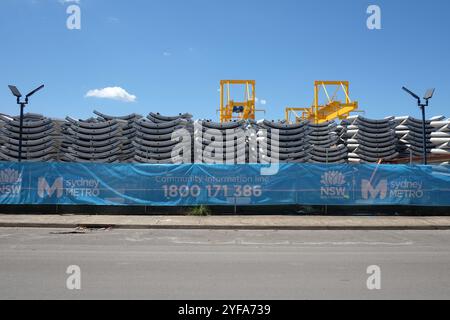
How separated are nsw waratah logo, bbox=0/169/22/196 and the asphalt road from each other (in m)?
3.61

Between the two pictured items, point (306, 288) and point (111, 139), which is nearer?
point (306, 288)

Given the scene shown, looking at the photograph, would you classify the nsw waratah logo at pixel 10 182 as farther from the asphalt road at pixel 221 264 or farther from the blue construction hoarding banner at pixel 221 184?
the asphalt road at pixel 221 264

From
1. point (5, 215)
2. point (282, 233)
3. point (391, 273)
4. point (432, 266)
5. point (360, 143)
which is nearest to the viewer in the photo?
point (391, 273)

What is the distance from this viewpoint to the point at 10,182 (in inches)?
606

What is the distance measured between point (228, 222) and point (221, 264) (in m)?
6.02

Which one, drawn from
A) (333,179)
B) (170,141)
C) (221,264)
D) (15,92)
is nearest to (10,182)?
(15,92)

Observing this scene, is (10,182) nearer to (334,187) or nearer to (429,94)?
(334,187)

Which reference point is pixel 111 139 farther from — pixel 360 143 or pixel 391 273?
pixel 391 273

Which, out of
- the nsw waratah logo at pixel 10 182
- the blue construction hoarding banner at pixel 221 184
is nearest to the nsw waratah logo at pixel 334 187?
the blue construction hoarding banner at pixel 221 184

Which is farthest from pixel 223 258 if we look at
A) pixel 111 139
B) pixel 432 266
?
pixel 111 139

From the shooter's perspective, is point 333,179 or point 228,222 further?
point 333,179

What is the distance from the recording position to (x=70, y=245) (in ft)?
32.2

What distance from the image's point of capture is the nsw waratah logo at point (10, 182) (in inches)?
604
